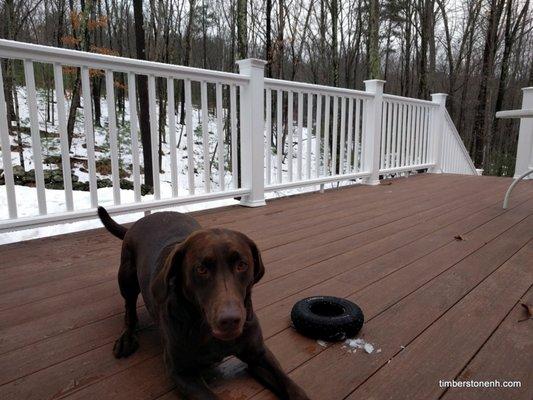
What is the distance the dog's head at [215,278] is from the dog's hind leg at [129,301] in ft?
1.06

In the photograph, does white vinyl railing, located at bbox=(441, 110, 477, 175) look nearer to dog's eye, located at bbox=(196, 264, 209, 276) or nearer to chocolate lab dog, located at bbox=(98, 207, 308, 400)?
chocolate lab dog, located at bbox=(98, 207, 308, 400)

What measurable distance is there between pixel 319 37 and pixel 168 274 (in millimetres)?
17412

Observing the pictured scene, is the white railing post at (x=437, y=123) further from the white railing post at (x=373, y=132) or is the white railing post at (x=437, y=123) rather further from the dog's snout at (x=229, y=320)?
the dog's snout at (x=229, y=320)

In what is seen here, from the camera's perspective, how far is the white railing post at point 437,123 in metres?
6.05

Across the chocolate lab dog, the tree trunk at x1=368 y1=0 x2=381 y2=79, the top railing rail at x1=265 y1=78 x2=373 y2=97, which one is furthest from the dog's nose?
the tree trunk at x1=368 y1=0 x2=381 y2=79

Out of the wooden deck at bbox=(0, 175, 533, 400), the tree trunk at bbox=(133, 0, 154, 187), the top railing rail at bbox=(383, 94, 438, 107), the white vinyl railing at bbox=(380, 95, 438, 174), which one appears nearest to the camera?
the wooden deck at bbox=(0, 175, 533, 400)

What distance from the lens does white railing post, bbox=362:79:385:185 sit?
476 centimetres

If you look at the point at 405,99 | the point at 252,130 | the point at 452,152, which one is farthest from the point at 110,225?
the point at 452,152

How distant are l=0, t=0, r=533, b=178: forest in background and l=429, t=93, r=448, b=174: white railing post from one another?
373 centimetres

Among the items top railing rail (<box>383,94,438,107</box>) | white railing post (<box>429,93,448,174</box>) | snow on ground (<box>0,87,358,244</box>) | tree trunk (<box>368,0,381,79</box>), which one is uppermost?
tree trunk (<box>368,0,381,79</box>)

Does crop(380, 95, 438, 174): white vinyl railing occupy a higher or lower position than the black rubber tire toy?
higher

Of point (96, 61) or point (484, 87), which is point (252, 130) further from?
point (484, 87)

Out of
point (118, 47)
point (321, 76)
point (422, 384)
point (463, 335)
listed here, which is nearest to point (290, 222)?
point (463, 335)

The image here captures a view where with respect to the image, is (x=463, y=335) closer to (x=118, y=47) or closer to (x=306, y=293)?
(x=306, y=293)
